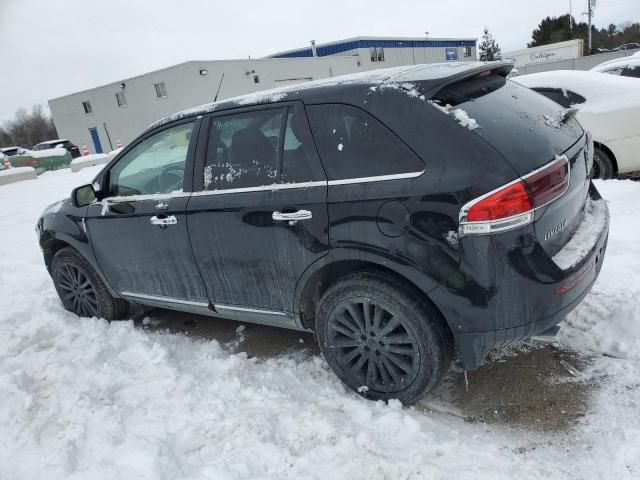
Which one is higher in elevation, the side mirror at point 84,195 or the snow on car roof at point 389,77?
the snow on car roof at point 389,77

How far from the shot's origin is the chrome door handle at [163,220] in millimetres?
3404

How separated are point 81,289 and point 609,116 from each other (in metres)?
6.22

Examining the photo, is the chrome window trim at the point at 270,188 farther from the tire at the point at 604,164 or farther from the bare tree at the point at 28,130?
the bare tree at the point at 28,130

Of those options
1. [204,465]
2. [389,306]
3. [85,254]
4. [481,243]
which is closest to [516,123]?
[481,243]

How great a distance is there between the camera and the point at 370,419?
109 inches

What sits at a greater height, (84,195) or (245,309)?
(84,195)

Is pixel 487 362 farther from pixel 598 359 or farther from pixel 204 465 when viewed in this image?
pixel 204 465

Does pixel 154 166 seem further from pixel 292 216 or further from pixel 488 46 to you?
pixel 488 46

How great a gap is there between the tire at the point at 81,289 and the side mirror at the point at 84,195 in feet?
1.92

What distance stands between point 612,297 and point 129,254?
11.8 feet

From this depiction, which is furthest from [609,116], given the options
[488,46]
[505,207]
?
[488,46]

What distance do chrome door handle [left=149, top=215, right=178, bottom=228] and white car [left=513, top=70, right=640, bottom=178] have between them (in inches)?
191

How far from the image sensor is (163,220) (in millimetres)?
3451

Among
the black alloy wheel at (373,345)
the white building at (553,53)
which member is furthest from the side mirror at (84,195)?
the white building at (553,53)
